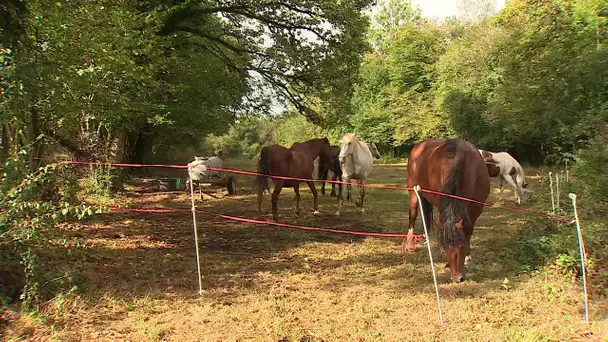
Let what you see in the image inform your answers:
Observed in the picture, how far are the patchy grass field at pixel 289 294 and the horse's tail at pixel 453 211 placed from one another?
24.2 inches

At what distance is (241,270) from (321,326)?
6.63 feet

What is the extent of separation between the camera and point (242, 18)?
13.0 meters

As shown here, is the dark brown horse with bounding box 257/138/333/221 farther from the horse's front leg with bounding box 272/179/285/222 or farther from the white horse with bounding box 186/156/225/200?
the white horse with bounding box 186/156/225/200

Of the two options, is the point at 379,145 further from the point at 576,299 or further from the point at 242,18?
the point at 576,299

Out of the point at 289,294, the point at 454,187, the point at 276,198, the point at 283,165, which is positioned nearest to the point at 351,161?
the point at 283,165

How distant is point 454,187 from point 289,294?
2.48 meters

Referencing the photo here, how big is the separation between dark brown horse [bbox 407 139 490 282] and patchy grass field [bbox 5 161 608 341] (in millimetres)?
505

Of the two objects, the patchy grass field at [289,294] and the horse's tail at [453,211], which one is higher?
the horse's tail at [453,211]

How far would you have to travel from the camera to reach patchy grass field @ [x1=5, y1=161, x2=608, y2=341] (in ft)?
10.7

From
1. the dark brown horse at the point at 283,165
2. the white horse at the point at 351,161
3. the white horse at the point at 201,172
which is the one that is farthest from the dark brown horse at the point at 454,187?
the white horse at the point at 201,172

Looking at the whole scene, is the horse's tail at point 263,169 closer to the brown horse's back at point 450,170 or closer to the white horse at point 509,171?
the brown horse's back at point 450,170

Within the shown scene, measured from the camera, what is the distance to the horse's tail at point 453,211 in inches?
169

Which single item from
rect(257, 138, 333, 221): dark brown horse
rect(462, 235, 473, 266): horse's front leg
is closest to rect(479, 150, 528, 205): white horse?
rect(257, 138, 333, 221): dark brown horse

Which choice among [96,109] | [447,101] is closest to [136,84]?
[96,109]
